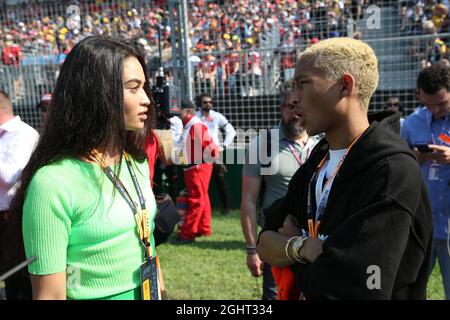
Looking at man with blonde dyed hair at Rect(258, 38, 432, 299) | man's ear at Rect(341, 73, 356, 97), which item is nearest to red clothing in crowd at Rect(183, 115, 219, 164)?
man with blonde dyed hair at Rect(258, 38, 432, 299)

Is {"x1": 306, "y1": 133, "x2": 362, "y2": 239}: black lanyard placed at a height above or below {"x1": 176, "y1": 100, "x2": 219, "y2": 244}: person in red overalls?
above

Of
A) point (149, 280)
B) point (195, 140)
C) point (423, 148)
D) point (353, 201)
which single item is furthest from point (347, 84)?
point (195, 140)

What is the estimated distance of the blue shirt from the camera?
352cm

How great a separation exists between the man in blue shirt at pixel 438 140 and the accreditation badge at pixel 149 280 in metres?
2.16

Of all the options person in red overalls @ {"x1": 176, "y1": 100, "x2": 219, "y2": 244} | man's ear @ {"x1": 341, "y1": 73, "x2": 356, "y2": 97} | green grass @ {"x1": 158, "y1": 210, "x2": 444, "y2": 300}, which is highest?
man's ear @ {"x1": 341, "y1": 73, "x2": 356, "y2": 97}

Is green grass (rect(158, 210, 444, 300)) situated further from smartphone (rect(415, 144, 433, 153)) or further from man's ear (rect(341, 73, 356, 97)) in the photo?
man's ear (rect(341, 73, 356, 97))

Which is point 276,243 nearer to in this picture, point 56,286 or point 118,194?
point 118,194

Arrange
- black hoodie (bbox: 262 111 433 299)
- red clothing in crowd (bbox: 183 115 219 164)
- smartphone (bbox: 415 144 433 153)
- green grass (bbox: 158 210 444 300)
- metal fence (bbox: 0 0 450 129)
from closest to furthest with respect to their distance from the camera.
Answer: black hoodie (bbox: 262 111 433 299)
smartphone (bbox: 415 144 433 153)
green grass (bbox: 158 210 444 300)
red clothing in crowd (bbox: 183 115 219 164)
metal fence (bbox: 0 0 450 129)

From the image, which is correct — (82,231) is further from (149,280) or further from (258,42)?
(258,42)

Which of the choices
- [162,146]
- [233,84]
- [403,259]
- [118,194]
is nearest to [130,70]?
[118,194]

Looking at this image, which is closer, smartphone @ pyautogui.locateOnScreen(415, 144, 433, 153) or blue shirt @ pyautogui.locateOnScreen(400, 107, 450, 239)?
smartphone @ pyautogui.locateOnScreen(415, 144, 433, 153)

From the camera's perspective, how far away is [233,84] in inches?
313

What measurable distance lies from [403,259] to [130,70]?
1.23 m
